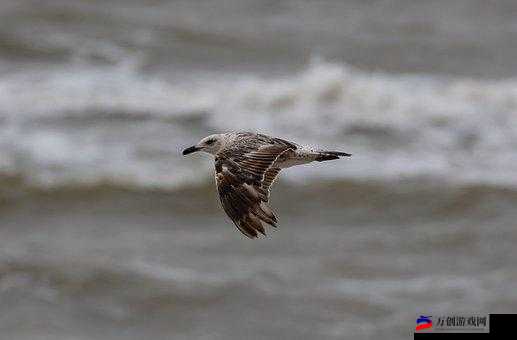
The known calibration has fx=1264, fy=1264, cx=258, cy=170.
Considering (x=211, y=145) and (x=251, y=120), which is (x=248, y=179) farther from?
(x=251, y=120)

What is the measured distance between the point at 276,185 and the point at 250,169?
759cm

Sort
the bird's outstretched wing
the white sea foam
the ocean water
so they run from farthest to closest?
the white sea foam
the ocean water
the bird's outstretched wing

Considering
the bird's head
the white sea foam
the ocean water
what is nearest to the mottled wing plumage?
the bird's head

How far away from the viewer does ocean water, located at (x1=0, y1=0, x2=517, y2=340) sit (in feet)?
43.4

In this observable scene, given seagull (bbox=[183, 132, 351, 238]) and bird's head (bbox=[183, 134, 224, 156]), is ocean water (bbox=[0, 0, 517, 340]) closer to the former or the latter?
bird's head (bbox=[183, 134, 224, 156])

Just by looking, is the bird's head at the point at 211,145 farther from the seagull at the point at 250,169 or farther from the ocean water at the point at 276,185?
the ocean water at the point at 276,185

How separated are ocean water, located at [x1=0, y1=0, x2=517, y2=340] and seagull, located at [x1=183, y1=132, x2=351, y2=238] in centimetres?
373

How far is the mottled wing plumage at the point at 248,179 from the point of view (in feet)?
26.4

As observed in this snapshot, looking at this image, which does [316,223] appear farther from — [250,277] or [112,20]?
[112,20]

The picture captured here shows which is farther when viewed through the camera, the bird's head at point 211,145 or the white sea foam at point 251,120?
→ the white sea foam at point 251,120

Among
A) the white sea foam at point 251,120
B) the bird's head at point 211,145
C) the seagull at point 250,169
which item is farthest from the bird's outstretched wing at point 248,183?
the white sea foam at point 251,120

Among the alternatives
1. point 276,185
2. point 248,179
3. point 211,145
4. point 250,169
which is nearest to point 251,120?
point 276,185

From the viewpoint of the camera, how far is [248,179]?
8.37 metres

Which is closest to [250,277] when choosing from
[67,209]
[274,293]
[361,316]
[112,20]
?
[274,293]
